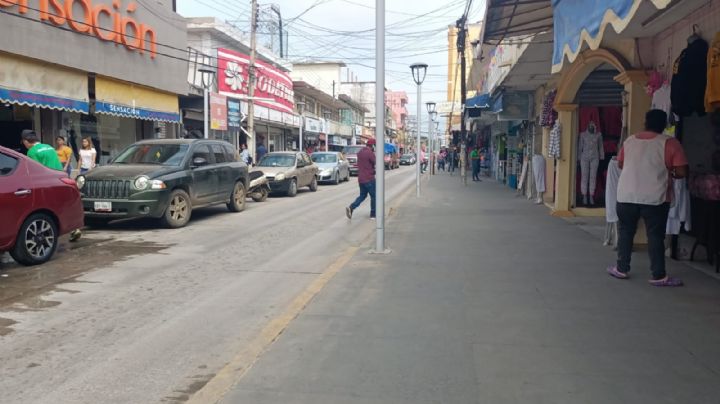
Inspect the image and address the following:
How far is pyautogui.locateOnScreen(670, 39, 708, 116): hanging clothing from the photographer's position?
6.57m

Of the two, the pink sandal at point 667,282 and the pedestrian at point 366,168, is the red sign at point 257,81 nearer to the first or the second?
Result: the pedestrian at point 366,168

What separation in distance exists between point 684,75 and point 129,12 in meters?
16.3

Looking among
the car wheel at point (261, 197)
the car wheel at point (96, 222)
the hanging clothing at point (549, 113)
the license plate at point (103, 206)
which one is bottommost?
the car wheel at point (96, 222)

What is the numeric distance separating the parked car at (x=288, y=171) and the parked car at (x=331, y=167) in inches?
131

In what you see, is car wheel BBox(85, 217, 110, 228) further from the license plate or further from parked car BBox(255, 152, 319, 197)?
parked car BBox(255, 152, 319, 197)

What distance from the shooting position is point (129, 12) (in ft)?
59.3

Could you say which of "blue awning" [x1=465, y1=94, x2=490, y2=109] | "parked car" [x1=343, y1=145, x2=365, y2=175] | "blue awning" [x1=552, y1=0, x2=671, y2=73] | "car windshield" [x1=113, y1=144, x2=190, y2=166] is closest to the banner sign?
"blue awning" [x1=465, y1=94, x2=490, y2=109]

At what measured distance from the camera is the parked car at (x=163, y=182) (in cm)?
1060

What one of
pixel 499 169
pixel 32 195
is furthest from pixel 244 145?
pixel 32 195

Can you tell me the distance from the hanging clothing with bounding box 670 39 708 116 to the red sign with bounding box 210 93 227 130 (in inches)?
727

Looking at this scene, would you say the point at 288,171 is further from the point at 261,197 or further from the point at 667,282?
the point at 667,282

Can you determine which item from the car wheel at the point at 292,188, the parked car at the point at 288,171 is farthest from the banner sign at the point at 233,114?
the car wheel at the point at 292,188

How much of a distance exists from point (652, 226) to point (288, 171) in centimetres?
1420

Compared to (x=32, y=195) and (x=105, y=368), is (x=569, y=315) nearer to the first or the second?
(x=105, y=368)
